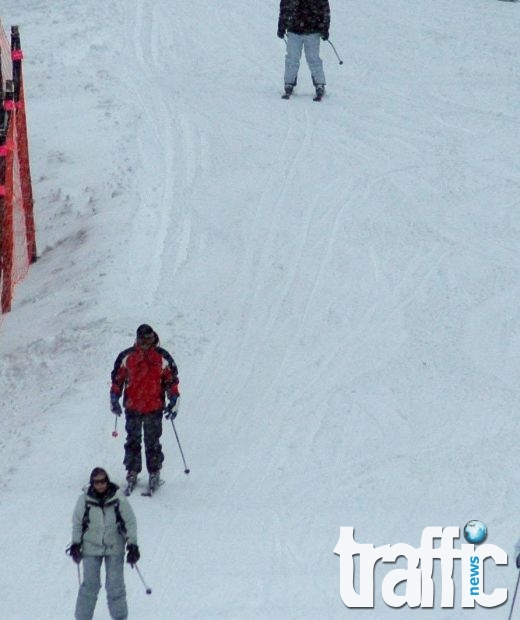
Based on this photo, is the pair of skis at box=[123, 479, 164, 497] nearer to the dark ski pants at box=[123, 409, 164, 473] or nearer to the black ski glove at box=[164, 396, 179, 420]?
the dark ski pants at box=[123, 409, 164, 473]

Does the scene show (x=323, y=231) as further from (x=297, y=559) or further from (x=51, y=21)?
(x=51, y=21)

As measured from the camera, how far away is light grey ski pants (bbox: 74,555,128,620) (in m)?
9.44

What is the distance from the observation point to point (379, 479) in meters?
11.8

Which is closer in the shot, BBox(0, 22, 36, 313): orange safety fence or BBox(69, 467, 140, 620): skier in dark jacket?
BBox(69, 467, 140, 620): skier in dark jacket

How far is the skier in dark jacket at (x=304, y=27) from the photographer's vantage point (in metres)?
19.2

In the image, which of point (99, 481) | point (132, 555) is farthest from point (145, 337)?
point (132, 555)

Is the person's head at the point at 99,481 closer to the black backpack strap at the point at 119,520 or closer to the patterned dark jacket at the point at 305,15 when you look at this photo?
the black backpack strap at the point at 119,520

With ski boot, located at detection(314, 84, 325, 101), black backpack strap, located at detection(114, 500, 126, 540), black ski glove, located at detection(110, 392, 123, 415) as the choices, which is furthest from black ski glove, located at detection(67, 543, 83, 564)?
ski boot, located at detection(314, 84, 325, 101)

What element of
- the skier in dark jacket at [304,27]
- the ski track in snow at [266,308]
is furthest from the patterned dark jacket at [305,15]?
the ski track in snow at [266,308]

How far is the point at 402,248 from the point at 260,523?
18.6 ft

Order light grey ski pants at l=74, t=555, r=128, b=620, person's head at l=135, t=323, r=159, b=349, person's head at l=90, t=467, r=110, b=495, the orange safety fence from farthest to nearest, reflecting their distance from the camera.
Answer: the orange safety fence → person's head at l=135, t=323, r=159, b=349 → light grey ski pants at l=74, t=555, r=128, b=620 → person's head at l=90, t=467, r=110, b=495

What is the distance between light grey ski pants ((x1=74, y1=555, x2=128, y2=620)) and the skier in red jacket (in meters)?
2.04

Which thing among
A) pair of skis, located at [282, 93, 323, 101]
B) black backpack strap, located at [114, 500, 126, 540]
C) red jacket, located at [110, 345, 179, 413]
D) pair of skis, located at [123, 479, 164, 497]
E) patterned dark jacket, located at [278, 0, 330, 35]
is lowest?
pair of skis, located at [123, 479, 164, 497]

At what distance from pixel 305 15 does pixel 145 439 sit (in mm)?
9555
